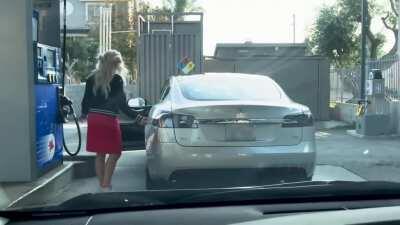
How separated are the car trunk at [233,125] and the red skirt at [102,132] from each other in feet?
2.69

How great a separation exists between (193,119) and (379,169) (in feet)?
14.7

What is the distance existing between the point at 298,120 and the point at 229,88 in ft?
2.86

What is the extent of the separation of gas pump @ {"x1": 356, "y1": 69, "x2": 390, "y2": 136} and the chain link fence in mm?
468

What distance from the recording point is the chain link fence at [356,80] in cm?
1644

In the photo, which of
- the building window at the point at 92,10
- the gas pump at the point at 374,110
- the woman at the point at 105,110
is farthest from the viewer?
the building window at the point at 92,10

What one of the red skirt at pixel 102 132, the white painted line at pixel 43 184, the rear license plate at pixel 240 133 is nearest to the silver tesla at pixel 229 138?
the rear license plate at pixel 240 133

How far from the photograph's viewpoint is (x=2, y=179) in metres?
6.45

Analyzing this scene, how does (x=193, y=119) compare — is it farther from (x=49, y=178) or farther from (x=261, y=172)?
(x=49, y=178)

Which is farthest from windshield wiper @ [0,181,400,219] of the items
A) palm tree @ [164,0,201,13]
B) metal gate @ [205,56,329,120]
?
palm tree @ [164,0,201,13]

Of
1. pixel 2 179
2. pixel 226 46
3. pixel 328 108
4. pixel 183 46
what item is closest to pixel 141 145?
pixel 2 179

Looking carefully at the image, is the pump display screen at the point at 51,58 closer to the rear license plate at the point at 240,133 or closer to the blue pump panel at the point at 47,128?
the blue pump panel at the point at 47,128

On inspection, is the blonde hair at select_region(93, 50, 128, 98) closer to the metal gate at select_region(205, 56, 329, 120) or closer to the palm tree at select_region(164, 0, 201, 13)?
the metal gate at select_region(205, 56, 329, 120)

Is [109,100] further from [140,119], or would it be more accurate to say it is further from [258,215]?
[258,215]

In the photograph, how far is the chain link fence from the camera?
53.9 feet
